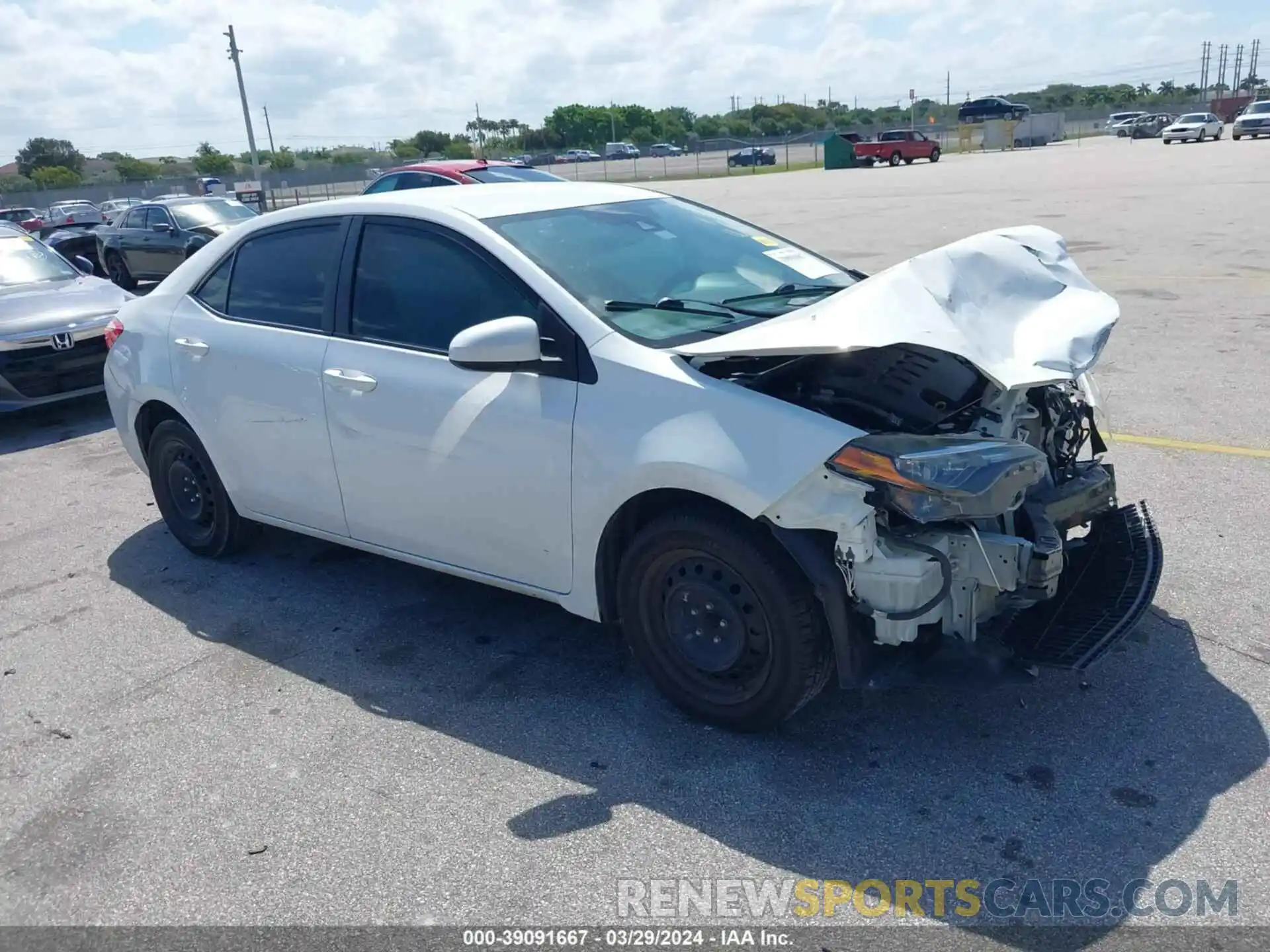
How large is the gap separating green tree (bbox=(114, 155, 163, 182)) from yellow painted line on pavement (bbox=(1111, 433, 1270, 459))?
3087 inches

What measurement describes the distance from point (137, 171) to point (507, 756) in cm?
9225

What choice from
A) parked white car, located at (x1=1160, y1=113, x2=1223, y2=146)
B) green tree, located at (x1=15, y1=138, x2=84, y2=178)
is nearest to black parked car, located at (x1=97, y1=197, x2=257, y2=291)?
parked white car, located at (x1=1160, y1=113, x2=1223, y2=146)

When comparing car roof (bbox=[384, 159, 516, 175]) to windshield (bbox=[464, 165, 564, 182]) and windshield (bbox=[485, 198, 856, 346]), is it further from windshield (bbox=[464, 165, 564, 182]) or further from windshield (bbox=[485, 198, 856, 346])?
windshield (bbox=[485, 198, 856, 346])

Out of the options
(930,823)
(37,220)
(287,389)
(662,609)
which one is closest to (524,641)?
(662,609)

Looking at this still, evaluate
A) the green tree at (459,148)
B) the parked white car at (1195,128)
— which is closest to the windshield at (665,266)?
the parked white car at (1195,128)

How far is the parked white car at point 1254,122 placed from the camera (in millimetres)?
50156

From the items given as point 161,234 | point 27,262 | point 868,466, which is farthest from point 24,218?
point 868,466

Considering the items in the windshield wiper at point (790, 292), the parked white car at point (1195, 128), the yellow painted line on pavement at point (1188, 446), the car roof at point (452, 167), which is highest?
the car roof at point (452, 167)

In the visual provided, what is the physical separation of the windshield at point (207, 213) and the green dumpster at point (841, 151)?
3808cm

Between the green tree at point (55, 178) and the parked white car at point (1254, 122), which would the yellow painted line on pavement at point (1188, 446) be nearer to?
the parked white car at point (1254, 122)

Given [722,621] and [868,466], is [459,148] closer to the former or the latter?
[722,621]

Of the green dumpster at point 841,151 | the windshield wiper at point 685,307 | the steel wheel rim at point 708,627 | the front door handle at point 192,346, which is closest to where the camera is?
the steel wheel rim at point 708,627

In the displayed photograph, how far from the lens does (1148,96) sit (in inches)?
4365

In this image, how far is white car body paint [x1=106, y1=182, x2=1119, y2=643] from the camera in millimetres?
3164
